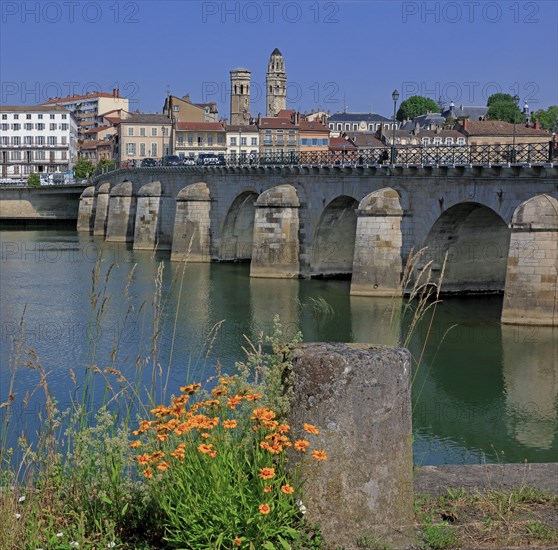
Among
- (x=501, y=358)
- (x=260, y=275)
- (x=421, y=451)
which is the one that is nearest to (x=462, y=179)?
(x=501, y=358)

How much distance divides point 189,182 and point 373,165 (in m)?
21.9

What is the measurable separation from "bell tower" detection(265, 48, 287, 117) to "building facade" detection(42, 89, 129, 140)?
38074mm

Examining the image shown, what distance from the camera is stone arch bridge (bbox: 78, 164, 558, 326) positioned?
27.9m

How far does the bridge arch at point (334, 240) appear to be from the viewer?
42375 mm

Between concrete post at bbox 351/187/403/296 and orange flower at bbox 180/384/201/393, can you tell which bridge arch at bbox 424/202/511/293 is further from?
orange flower at bbox 180/384/201/393

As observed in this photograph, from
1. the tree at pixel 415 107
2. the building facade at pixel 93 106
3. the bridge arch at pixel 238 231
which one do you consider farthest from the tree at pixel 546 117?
the bridge arch at pixel 238 231

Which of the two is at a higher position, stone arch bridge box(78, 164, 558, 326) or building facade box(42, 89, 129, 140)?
building facade box(42, 89, 129, 140)

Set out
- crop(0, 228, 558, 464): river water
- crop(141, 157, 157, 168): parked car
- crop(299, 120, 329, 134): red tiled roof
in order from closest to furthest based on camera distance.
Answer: crop(0, 228, 558, 464): river water
crop(141, 157, 157, 168): parked car
crop(299, 120, 329, 134): red tiled roof

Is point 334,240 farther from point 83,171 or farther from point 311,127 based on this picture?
point 83,171

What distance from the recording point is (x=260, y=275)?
42531mm

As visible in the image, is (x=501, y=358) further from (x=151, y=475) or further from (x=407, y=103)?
(x=407, y=103)

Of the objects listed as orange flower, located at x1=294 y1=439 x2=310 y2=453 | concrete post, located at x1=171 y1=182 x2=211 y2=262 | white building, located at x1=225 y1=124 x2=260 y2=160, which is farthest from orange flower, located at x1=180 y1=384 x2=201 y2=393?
white building, located at x1=225 y1=124 x2=260 y2=160

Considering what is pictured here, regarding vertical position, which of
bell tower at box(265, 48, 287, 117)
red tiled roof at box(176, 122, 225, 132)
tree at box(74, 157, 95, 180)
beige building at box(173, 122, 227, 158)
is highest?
bell tower at box(265, 48, 287, 117)

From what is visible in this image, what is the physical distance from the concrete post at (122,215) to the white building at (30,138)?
6398 cm
